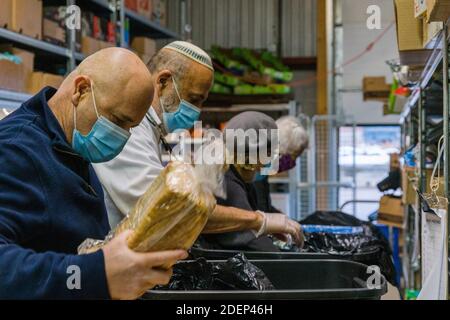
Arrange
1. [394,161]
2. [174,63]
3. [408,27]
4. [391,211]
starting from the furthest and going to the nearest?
[394,161] → [391,211] → [174,63] → [408,27]

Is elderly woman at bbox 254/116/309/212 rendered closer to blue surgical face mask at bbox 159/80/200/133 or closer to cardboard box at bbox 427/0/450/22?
blue surgical face mask at bbox 159/80/200/133

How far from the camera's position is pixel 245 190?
2652 mm

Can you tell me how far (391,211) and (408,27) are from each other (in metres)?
2.96

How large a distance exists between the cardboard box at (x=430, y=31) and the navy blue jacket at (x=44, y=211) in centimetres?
122

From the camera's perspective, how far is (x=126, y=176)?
199 cm

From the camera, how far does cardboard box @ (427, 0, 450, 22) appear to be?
5.16 feet

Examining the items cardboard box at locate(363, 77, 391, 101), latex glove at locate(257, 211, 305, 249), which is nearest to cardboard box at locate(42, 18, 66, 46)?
latex glove at locate(257, 211, 305, 249)

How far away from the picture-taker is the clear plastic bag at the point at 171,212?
3.50ft

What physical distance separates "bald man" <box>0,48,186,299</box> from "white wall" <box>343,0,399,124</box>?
7073mm
